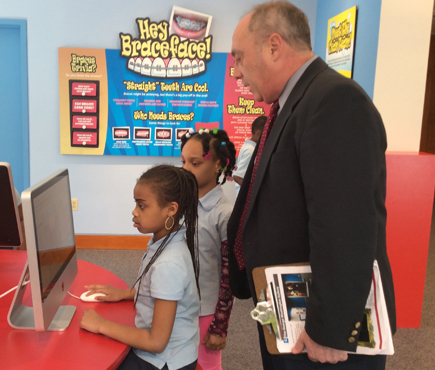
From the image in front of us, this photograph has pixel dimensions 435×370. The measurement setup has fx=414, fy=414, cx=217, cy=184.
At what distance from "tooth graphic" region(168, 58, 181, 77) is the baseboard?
157 cm

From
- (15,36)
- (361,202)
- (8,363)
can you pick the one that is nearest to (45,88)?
(15,36)

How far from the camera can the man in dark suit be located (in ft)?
2.95

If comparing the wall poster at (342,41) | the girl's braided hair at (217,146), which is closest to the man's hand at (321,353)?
the girl's braided hair at (217,146)

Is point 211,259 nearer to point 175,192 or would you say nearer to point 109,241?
point 175,192

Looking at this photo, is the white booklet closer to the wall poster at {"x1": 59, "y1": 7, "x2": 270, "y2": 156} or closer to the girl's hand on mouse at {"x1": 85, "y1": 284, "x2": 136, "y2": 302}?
the girl's hand on mouse at {"x1": 85, "y1": 284, "x2": 136, "y2": 302}

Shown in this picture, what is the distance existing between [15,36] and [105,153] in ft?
4.38

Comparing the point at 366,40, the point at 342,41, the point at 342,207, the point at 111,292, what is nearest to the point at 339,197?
the point at 342,207

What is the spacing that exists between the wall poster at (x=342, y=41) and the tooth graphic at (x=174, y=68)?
4.30 ft

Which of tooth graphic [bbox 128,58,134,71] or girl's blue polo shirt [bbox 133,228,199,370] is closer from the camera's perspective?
girl's blue polo shirt [bbox 133,228,199,370]

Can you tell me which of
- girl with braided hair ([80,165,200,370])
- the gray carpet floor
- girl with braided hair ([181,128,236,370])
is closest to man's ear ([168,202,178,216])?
girl with braided hair ([80,165,200,370])

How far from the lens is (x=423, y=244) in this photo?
2.65 meters

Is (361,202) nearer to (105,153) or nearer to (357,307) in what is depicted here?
(357,307)

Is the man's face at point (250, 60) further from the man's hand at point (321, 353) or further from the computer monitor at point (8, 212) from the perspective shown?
the computer monitor at point (8, 212)

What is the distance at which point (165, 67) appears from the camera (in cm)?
378
